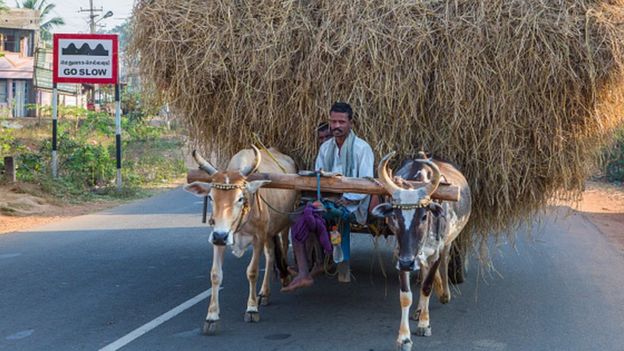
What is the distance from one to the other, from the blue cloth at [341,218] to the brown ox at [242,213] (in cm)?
49

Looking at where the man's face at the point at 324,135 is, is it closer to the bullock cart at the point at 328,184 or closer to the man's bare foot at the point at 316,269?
the bullock cart at the point at 328,184

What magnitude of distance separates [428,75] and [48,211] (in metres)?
9.22

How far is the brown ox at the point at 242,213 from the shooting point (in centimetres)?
545

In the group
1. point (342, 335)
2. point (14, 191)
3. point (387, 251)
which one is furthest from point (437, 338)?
point (14, 191)

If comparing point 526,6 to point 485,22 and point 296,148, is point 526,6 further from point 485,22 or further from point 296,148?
point 296,148

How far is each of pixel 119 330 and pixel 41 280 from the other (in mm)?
2248

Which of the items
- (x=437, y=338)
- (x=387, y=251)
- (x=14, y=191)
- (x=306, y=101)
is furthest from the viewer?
(x=14, y=191)

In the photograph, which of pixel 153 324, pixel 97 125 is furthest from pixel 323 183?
pixel 97 125

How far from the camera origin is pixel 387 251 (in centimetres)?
924

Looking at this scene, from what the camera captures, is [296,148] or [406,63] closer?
[406,63]

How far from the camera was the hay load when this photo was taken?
20.5 ft

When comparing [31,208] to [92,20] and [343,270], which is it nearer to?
[343,270]

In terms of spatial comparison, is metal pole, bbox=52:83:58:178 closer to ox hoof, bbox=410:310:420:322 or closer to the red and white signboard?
the red and white signboard

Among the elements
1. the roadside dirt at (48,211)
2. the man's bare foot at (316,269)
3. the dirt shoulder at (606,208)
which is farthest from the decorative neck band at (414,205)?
the roadside dirt at (48,211)
